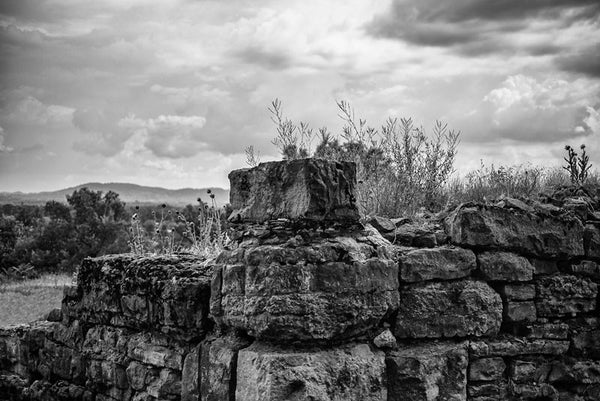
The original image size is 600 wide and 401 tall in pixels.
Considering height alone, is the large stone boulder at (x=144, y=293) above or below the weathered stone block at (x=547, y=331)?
above

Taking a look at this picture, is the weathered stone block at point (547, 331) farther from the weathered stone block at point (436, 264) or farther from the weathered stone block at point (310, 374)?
the weathered stone block at point (310, 374)

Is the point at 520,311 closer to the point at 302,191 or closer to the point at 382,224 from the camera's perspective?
the point at 382,224

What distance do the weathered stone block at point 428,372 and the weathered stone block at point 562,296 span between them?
727 mm

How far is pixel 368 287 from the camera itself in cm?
400

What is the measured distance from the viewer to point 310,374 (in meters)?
3.80

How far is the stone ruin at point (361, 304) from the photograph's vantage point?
12.7 feet

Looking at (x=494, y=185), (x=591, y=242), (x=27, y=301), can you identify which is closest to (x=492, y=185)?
(x=494, y=185)

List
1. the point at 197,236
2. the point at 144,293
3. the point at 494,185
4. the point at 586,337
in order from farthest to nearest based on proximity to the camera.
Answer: the point at 197,236, the point at 494,185, the point at 144,293, the point at 586,337

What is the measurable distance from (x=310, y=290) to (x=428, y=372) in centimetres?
102

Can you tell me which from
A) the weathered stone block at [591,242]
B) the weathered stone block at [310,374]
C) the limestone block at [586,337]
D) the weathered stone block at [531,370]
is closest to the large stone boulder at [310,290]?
the weathered stone block at [310,374]

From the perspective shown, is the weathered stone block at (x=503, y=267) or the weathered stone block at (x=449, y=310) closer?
the weathered stone block at (x=449, y=310)

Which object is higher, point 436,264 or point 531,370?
point 436,264

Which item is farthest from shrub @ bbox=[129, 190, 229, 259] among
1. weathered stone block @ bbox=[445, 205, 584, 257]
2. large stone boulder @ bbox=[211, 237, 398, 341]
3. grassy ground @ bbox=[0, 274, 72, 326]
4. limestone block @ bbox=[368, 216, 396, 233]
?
grassy ground @ bbox=[0, 274, 72, 326]

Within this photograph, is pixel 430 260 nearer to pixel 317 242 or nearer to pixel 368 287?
pixel 368 287
